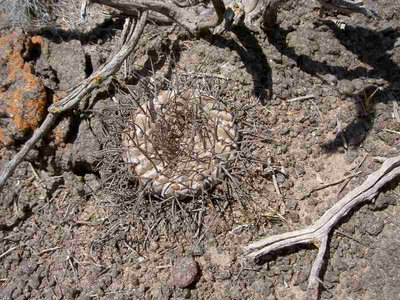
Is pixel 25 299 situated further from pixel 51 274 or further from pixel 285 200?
pixel 285 200

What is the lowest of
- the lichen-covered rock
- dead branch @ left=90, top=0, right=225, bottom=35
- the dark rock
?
the lichen-covered rock

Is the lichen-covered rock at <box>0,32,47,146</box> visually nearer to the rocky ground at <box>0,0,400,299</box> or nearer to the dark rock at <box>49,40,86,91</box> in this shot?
the rocky ground at <box>0,0,400,299</box>

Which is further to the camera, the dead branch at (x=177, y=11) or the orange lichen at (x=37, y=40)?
the orange lichen at (x=37, y=40)

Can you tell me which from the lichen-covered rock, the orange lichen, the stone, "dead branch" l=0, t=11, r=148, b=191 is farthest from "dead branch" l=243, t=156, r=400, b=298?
the orange lichen

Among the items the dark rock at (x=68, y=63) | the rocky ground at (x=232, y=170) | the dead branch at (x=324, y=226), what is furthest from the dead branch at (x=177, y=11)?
the dead branch at (x=324, y=226)

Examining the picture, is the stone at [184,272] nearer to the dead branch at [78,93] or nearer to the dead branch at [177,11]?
the dead branch at [78,93]

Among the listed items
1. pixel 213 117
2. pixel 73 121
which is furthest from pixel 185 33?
pixel 73 121
